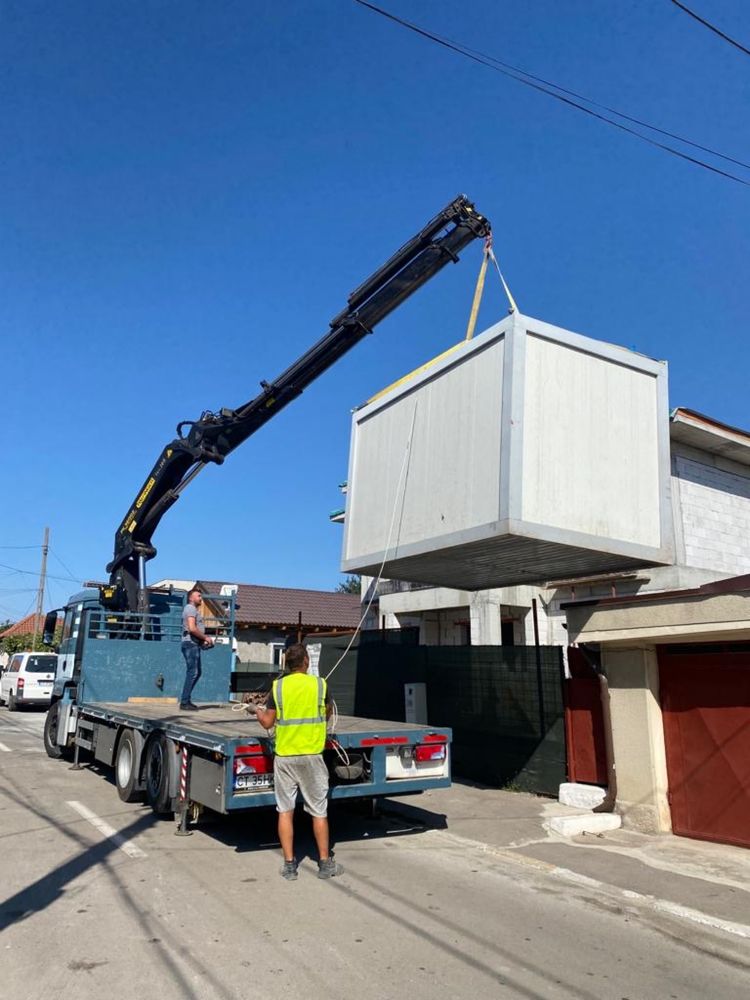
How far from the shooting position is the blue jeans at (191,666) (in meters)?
10.3

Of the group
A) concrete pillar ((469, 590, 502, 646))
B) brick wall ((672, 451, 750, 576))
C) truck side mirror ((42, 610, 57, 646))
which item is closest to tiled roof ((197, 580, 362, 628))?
concrete pillar ((469, 590, 502, 646))

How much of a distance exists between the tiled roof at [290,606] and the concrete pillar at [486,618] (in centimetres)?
1180

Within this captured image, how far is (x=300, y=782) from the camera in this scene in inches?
245

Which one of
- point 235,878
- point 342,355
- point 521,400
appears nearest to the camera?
point 235,878

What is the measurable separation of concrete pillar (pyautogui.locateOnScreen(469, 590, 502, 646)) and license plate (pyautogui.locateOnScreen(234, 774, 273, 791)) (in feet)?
40.3

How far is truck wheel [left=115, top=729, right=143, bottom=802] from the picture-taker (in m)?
8.80

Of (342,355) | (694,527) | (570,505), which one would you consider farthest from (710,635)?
(694,527)

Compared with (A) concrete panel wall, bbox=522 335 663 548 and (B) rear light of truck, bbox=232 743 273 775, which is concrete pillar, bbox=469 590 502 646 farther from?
(B) rear light of truck, bbox=232 743 273 775

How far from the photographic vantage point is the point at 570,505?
678 centimetres

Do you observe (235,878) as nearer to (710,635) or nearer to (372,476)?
(372,476)

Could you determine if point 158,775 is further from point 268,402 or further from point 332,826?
point 268,402

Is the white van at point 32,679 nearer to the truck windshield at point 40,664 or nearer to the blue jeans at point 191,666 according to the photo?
the truck windshield at point 40,664

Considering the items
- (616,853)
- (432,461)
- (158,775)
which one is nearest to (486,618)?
(616,853)

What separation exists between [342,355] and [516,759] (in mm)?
6337
